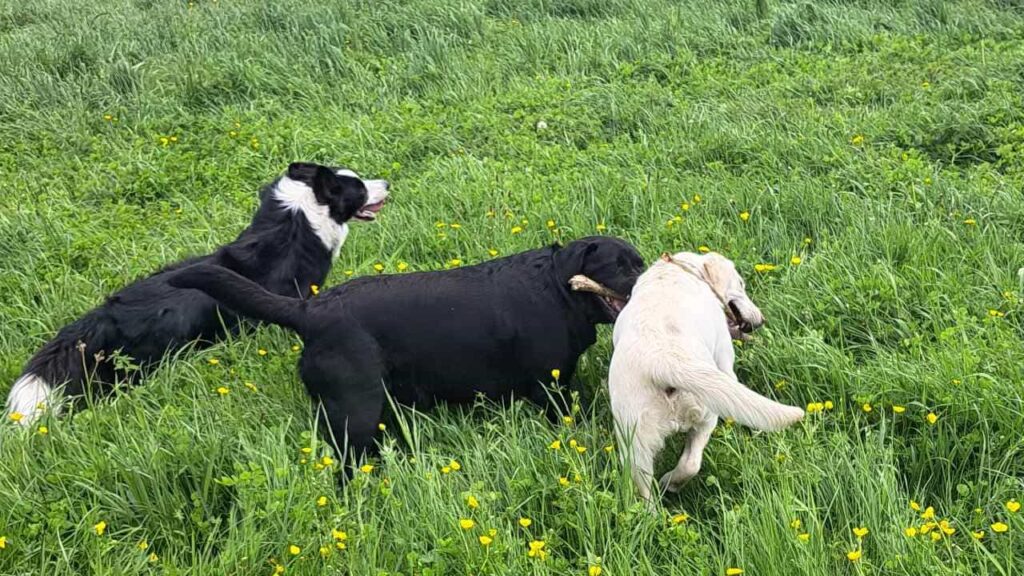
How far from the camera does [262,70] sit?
699cm

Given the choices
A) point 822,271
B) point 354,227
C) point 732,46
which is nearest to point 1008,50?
point 732,46

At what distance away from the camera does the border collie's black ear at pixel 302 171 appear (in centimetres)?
434

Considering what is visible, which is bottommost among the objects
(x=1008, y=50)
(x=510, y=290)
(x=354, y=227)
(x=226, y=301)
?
(x=1008, y=50)

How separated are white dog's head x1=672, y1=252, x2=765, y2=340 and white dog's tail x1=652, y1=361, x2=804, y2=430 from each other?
2.21 feet

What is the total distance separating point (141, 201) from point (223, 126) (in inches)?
38.1

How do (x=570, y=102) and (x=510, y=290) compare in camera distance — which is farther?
(x=570, y=102)

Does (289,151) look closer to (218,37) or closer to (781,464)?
(218,37)

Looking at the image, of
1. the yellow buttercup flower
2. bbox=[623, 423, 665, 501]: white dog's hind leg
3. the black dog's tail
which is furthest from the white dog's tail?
the black dog's tail

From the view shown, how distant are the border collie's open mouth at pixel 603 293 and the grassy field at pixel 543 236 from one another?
324mm

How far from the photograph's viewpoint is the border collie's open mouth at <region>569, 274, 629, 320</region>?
3086 millimetres

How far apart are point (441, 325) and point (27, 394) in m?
1.63

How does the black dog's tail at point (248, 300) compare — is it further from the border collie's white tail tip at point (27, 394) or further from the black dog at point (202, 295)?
the border collie's white tail tip at point (27, 394)

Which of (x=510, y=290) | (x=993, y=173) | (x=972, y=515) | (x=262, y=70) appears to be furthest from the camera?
(x=262, y=70)

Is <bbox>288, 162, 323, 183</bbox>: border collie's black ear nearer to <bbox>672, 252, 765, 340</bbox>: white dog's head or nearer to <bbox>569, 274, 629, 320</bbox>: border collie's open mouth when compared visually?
<bbox>569, 274, 629, 320</bbox>: border collie's open mouth
